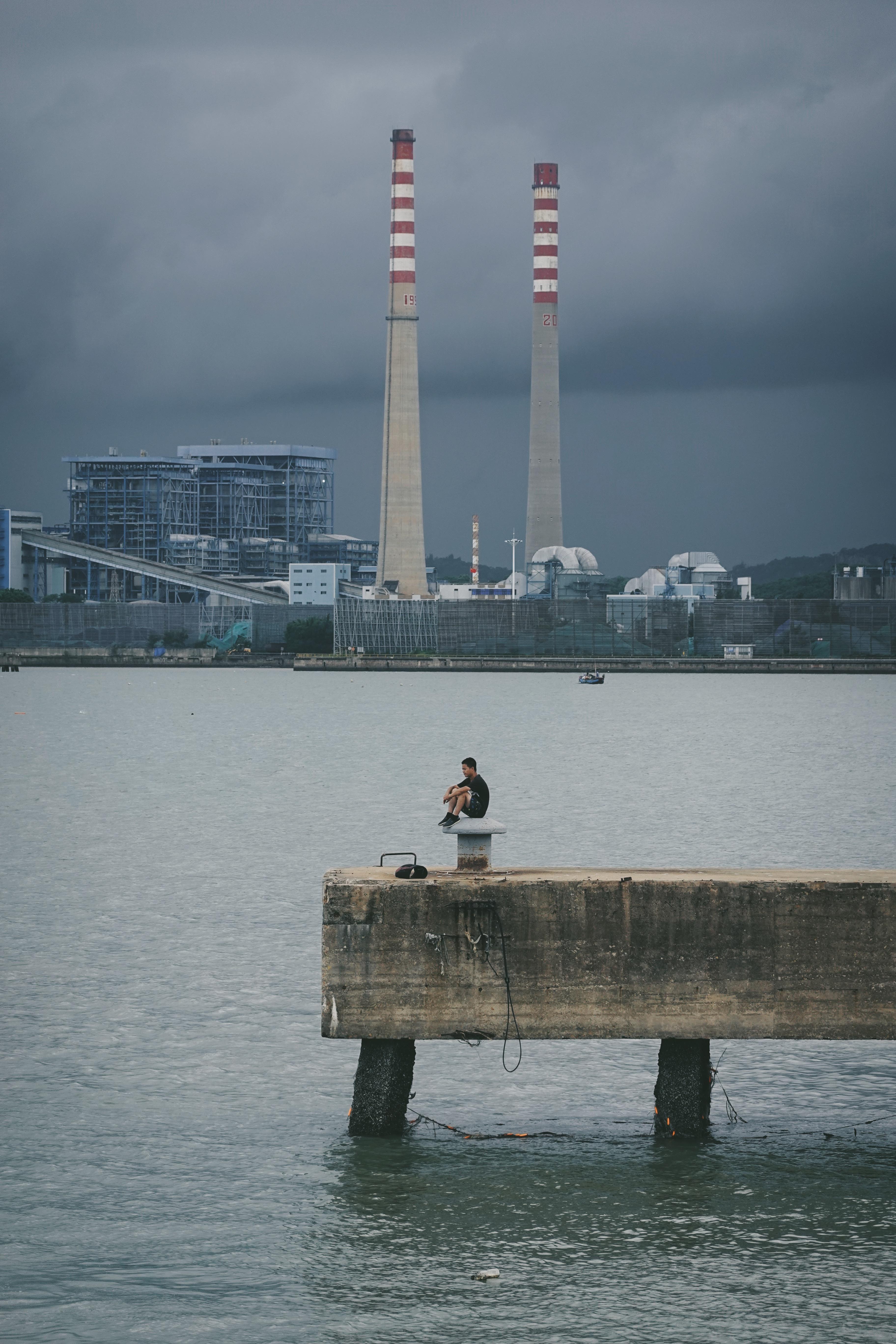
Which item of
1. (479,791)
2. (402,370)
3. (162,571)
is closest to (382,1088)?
(479,791)

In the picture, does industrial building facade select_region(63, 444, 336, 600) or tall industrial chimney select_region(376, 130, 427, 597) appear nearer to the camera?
tall industrial chimney select_region(376, 130, 427, 597)

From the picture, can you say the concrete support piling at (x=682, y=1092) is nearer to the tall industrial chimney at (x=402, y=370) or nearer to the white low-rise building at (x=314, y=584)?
the tall industrial chimney at (x=402, y=370)

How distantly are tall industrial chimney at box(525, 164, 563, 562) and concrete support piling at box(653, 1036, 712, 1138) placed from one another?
127017 mm

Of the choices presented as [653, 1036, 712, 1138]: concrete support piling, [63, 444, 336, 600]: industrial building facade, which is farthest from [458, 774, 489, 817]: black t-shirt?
[63, 444, 336, 600]: industrial building facade

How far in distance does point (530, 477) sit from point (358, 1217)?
132 m

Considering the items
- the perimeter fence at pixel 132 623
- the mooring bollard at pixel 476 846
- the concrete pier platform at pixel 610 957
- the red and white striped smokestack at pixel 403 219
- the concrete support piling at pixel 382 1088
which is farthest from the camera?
the perimeter fence at pixel 132 623

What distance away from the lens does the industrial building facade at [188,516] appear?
158m

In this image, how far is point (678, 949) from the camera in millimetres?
11266

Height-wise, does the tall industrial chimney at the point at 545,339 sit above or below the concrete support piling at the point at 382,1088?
above

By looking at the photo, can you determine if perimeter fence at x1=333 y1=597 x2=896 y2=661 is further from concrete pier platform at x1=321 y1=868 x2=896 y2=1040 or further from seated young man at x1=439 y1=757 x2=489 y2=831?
concrete pier platform at x1=321 y1=868 x2=896 y2=1040

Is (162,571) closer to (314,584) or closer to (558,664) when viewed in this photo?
(314,584)

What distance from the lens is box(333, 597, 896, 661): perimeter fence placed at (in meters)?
142

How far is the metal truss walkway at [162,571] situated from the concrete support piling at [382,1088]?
13565 centimetres

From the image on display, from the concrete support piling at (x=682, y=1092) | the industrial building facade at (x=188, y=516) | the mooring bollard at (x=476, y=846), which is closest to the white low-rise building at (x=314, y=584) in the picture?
the industrial building facade at (x=188, y=516)
